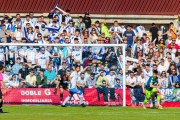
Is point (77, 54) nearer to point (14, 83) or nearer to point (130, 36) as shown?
point (14, 83)

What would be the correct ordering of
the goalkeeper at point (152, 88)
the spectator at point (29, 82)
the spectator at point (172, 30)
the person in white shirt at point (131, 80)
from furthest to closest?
1. the spectator at point (172, 30)
2. the person in white shirt at point (131, 80)
3. the spectator at point (29, 82)
4. the goalkeeper at point (152, 88)

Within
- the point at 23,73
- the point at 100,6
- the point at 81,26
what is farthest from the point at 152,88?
the point at 100,6

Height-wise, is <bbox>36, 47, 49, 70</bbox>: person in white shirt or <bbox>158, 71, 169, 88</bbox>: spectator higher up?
<bbox>36, 47, 49, 70</bbox>: person in white shirt

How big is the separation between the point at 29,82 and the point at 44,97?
899mm

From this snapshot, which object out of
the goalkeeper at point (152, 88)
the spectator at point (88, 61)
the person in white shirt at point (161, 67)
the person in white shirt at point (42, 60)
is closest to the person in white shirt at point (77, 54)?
the spectator at point (88, 61)

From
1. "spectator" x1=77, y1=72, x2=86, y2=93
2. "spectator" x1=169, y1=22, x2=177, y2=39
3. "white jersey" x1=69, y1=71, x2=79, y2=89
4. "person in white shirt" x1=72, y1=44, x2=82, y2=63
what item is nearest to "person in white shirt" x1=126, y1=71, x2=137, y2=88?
"spectator" x1=77, y1=72, x2=86, y2=93

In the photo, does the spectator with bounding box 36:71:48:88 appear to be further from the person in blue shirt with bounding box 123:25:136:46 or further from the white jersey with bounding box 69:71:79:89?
the person in blue shirt with bounding box 123:25:136:46

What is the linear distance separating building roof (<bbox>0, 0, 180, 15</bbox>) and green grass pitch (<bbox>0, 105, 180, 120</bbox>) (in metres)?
9.37

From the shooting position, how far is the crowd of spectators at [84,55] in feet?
75.9

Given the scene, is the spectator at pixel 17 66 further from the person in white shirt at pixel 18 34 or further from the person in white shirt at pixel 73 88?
the person in white shirt at pixel 18 34

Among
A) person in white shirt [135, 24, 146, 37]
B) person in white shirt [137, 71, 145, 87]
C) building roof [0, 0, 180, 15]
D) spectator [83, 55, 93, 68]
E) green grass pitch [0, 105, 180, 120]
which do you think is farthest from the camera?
building roof [0, 0, 180, 15]

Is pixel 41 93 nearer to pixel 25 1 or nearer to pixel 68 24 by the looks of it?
pixel 68 24

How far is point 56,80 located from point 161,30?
Result: 8.64 metres

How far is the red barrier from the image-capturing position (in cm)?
2277
